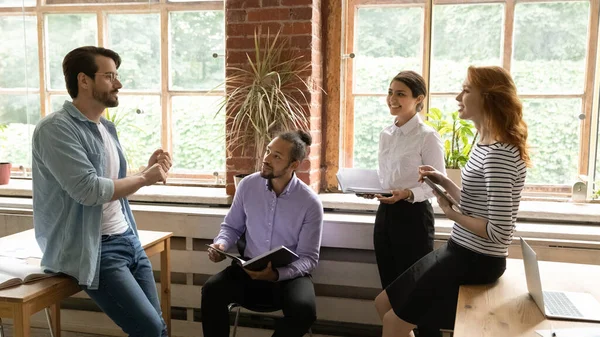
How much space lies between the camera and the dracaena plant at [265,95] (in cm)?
322

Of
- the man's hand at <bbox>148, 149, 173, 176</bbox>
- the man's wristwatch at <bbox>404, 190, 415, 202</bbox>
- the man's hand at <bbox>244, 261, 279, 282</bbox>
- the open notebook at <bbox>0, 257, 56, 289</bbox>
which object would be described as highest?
the man's hand at <bbox>148, 149, 173, 176</bbox>

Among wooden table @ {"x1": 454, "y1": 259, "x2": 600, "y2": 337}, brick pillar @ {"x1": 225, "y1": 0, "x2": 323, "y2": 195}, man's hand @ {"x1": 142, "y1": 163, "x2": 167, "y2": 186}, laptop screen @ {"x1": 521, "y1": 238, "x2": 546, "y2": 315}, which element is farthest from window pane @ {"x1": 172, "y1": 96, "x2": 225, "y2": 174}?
laptop screen @ {"x1": 521, "y1": 238, "x2": 546, "y2": 315}

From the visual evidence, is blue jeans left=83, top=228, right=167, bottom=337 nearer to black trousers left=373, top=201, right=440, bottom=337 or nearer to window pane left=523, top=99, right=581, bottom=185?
black trousers left=373, top=201, right=440, bottom=337

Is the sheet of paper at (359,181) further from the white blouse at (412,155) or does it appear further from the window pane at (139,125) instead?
the window pane at (139,125)

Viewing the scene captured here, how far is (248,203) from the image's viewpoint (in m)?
2.95

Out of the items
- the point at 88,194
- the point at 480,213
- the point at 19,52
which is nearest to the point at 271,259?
the point at 88,194

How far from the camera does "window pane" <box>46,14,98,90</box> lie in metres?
3.93

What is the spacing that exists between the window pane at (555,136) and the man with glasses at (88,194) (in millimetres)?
2232

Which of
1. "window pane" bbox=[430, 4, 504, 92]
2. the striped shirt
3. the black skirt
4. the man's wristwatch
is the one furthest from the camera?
"window pane" bbox=[430, 4, 504, 92]

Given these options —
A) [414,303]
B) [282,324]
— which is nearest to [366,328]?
[282,324]

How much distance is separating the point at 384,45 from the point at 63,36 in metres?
2.22

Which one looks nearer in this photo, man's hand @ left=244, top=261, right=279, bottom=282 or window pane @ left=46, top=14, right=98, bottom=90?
man's hand @ left=244, top=261, right=279, bottom=282

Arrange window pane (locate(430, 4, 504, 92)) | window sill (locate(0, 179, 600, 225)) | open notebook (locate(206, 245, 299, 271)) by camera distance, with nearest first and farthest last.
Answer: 1. open notebook (locate(206, 245, 299, 271))
2. window sill (locate(0, 179, 600, 225))
3. window pane (locate(430, 4, 504, 92))

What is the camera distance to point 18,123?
4.07 metres
